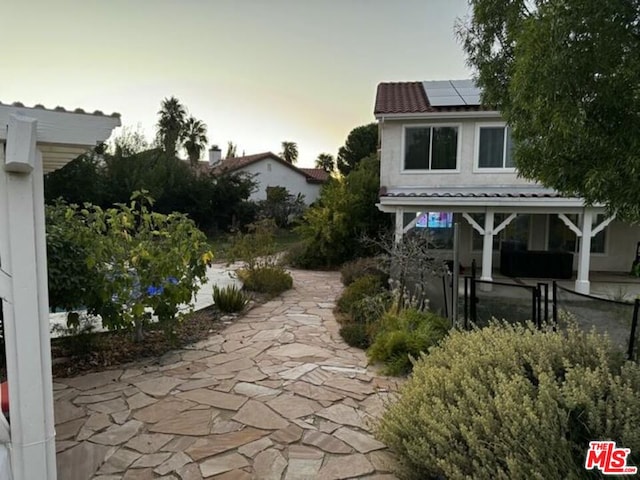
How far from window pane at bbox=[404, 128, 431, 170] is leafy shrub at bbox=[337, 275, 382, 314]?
185 inches

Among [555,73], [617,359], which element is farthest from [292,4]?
[617,359]

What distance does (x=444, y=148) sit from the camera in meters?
12.2

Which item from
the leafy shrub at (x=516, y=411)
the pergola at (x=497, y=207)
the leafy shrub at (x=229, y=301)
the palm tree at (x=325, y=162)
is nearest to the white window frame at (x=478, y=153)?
the pergola at (x=497, y=207)

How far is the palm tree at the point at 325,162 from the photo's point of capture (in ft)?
136

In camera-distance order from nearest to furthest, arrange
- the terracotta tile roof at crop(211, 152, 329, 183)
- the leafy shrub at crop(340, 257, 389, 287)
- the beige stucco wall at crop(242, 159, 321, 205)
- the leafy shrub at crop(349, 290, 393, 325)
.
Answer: the leafy shrub at crop(349, 290, 393, 325) → the leafy shrub at crop(340, 257, 389, 287) → the terracotta tile roof at crop(211, 152, 329, 183) → the beige stucco wall at crop(242, 159, 321, 205)

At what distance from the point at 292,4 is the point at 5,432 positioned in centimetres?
915

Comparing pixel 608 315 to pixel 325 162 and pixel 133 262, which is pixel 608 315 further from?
pixel 325 162

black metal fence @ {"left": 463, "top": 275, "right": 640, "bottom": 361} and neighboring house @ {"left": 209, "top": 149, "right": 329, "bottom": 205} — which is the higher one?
neighboring house @ {"left": 209, "top": 149, "right": 329, "bottom": 205}

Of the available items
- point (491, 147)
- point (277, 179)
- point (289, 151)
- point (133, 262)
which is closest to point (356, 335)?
point (133, 262)

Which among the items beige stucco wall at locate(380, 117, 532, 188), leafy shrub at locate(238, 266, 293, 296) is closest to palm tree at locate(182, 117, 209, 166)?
beige stucco wall at locate(380, 117, 532, 188)

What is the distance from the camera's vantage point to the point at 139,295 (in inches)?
209

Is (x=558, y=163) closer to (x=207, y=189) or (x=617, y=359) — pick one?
(x=617, y=359)

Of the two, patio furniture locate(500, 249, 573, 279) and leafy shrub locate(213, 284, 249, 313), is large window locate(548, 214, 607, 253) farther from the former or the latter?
leafy shrub locate(213, 284, 249, 313)

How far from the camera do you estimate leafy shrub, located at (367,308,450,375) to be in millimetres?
5086
